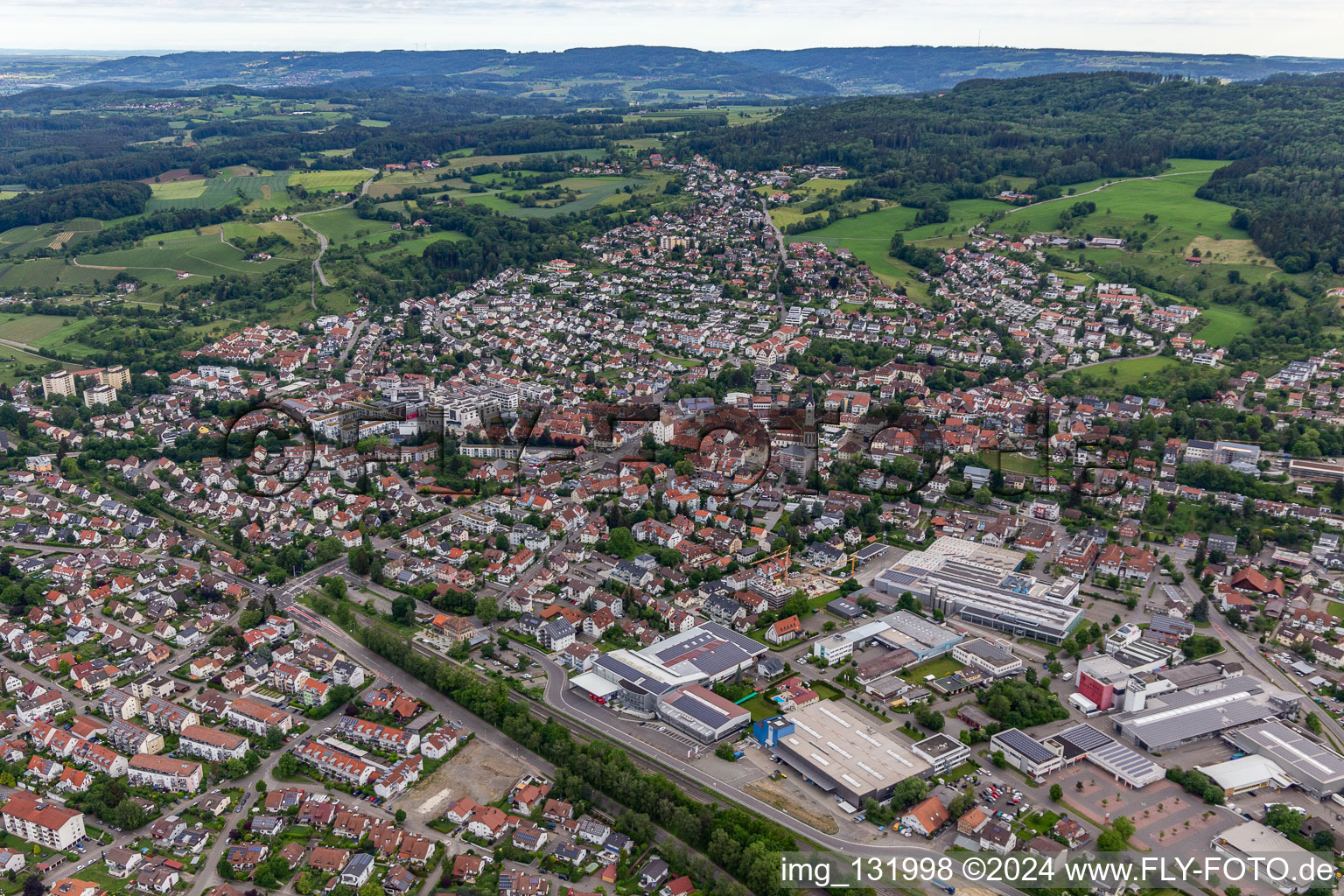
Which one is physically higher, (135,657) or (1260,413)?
(1260,413)

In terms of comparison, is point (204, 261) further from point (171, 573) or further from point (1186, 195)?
point (1186, 195)

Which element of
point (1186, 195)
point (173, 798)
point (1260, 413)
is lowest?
point (173, 798)

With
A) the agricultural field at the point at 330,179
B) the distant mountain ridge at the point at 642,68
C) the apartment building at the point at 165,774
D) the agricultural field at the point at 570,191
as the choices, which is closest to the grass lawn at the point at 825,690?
the apartment building at the point at 165,774


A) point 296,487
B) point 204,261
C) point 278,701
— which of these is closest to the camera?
point 278,701

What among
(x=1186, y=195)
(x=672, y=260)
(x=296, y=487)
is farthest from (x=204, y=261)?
(x=1186, y=195)

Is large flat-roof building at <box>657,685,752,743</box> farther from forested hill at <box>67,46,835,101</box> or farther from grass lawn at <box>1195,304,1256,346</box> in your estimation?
forested hill at <box>67,46,835,101</box>

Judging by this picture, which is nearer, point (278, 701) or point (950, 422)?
point (278, 701)
